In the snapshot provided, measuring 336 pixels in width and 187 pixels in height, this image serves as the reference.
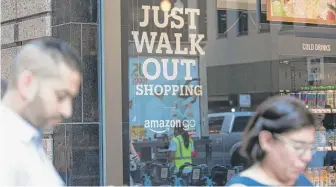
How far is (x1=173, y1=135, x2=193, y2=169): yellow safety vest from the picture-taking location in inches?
289

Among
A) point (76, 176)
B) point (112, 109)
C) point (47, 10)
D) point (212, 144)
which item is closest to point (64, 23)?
point (47, 10)

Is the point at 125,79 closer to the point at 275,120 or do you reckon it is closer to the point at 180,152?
the point at 180,152

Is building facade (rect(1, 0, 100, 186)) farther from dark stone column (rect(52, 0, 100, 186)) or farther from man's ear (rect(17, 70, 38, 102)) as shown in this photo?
man's ear (rect(17, 70, 38, 102))

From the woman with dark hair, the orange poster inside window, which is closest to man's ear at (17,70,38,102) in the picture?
the woman with dark hair

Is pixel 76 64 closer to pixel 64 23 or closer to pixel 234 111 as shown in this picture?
pixel 64 23

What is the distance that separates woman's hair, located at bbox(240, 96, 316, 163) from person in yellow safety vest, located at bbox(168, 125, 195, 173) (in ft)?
13.8

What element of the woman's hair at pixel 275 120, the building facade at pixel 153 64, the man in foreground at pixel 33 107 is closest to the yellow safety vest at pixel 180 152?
the building facade at pixel 153 64

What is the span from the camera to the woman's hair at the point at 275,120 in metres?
2.95

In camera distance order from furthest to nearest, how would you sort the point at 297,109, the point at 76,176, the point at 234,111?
the point at 234,111 < the point at 76,176 < the point at 297,109

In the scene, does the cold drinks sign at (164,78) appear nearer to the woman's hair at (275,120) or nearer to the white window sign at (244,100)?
the white window sign at (244,100)

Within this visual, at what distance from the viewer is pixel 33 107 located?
96.8 inches

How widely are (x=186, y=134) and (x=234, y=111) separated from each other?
800 mm

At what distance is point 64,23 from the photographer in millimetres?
7074

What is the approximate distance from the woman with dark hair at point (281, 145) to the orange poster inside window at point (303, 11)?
17.6 feet
